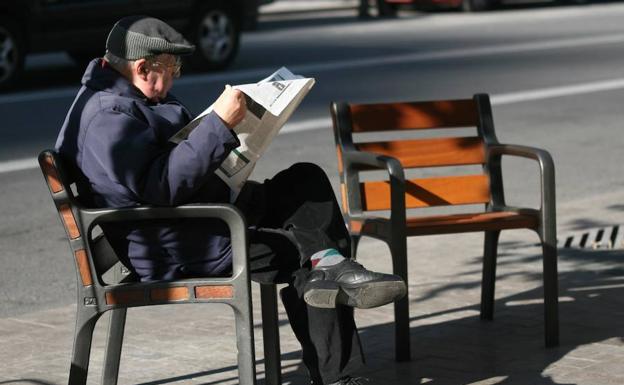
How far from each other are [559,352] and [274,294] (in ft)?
4.29

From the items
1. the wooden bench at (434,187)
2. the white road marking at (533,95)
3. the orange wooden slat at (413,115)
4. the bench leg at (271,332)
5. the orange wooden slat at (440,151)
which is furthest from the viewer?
the white road marking at (533,95)

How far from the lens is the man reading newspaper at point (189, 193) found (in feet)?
14.2

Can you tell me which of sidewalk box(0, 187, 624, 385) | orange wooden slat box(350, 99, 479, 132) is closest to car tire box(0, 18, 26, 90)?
sidewalk box(0, 187, 624, 385)

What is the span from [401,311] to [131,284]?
1.31 meters

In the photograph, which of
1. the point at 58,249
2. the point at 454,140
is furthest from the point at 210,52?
the point at 454,140

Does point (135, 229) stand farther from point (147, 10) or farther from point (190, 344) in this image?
point (147, 10)

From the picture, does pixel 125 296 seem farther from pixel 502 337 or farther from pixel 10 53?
pixel 10 53

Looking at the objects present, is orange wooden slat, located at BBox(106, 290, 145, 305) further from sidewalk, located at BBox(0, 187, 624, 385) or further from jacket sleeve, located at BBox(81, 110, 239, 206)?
sidewalk, located at BBox(0, 187, 624, 385)

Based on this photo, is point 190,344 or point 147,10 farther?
point 147,10

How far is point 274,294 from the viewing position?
15.5ft

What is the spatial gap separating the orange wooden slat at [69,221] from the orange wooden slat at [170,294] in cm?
30

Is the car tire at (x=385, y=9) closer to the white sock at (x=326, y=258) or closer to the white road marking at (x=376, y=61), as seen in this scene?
the white road marking at (x=376, y=61)

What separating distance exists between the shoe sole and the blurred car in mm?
11212

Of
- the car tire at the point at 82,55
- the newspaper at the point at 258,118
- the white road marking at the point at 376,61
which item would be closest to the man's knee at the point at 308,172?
the newspaper at the point at 258,118
